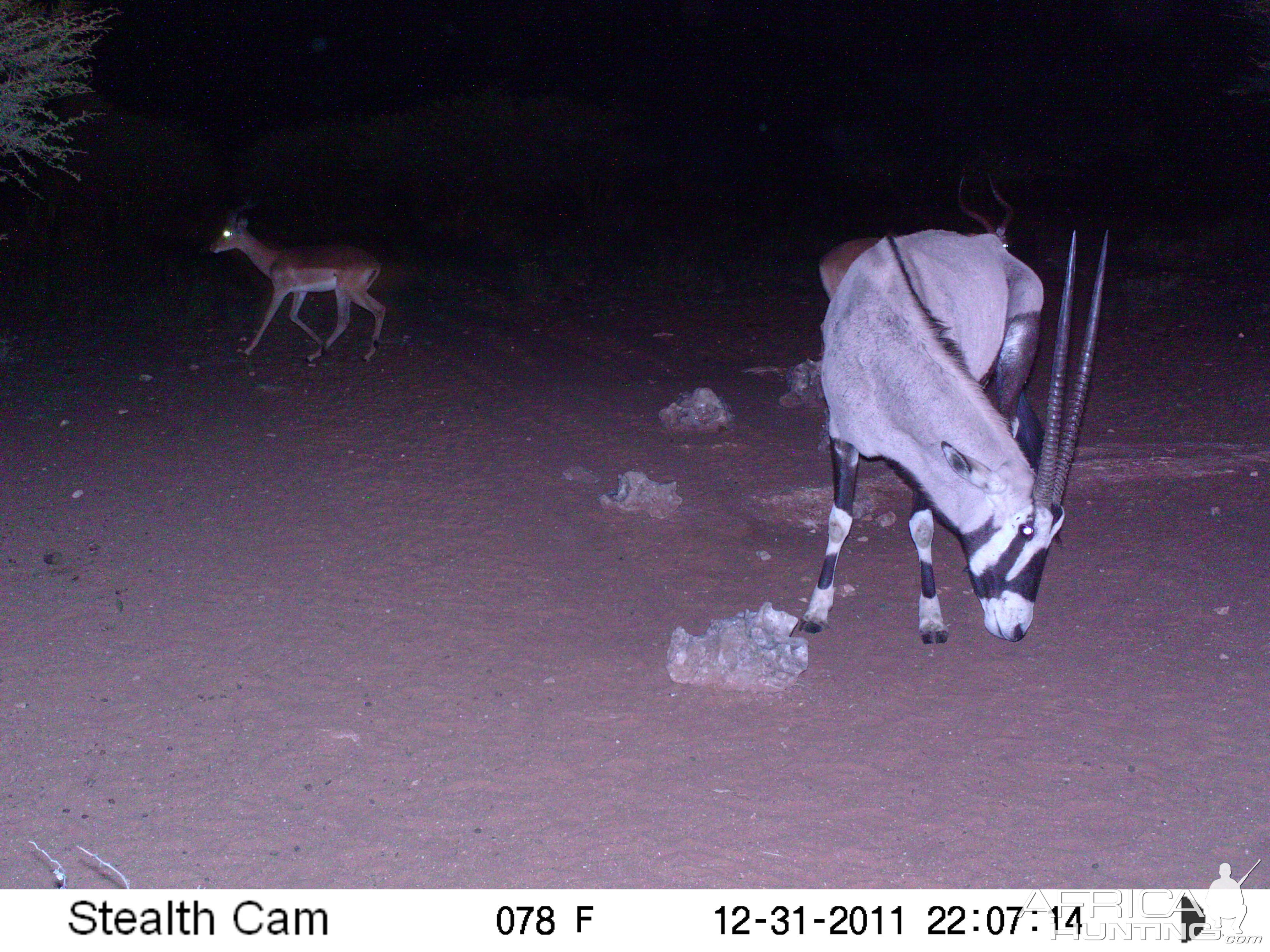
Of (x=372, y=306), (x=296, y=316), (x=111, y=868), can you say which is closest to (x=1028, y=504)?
(x=111, y=868)

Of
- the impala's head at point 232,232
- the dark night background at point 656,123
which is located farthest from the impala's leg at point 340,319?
the dark night background at point 656,123

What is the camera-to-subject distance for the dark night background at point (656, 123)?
1958 centimetres

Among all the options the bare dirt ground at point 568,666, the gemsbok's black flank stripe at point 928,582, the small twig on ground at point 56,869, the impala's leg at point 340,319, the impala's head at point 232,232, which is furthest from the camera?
the impala's head at point 232,232

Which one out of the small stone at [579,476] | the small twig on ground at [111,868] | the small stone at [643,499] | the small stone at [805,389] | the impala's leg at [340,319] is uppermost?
the small twig on ground at [111,868]

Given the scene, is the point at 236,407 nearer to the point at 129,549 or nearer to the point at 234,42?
the point at 129,549

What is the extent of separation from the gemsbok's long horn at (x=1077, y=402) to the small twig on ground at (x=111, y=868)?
349cm

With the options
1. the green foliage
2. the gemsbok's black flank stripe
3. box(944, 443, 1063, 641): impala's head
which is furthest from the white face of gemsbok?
the green foliage

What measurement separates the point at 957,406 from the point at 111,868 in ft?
11.5

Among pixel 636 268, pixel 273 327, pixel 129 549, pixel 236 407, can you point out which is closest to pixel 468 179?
pixel 636 268

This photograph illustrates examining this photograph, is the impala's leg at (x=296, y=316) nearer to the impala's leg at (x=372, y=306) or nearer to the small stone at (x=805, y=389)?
the impala's leg at (x=372, y=306)

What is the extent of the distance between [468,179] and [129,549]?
1697cm

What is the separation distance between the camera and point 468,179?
2167 centimetres

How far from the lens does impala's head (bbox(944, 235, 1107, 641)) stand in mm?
4195

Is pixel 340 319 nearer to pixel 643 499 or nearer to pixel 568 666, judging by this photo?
pixel 643 499
